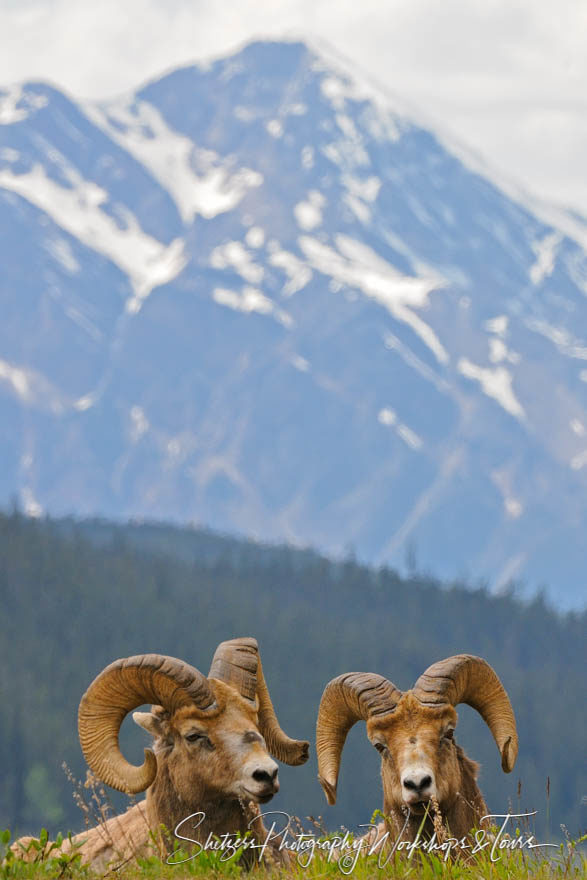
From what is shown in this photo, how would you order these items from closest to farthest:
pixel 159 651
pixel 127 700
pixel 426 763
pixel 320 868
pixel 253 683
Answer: pixel 320 868 < pixel 426 763 < pixel 127 700 < pixel 253 683 < pixel 159 651

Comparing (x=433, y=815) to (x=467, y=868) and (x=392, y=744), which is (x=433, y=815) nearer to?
(x=392, y=744)

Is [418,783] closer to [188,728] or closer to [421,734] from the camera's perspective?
[421,734]

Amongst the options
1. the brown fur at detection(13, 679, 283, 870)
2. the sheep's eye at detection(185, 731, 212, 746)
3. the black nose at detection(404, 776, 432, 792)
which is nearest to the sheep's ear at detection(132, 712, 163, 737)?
the brown fur at detection(13, 679, 283, 870)

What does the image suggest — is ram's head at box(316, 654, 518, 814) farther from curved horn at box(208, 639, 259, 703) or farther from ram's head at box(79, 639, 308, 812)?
curved horn at box(208, 639, 259, 703)

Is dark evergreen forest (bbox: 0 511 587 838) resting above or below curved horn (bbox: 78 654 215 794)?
below

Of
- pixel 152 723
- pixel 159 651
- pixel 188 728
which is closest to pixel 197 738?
pixel 188 728

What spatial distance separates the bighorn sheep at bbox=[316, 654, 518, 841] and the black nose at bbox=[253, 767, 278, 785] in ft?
3.48

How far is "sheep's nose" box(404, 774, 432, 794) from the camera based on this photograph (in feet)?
43.8

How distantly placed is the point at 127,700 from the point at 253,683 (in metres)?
1.09

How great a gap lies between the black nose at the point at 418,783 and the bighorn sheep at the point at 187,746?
1061 millimetres

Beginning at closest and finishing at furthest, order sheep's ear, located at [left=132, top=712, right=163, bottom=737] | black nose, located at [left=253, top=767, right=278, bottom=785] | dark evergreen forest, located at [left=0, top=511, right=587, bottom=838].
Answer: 1. black nose, located at [left=253, top=767, right=278, bottom=785]
2. sheep's ear, located at [left=132, top=712, right=163, bottom=737]
3. dark evergreen forest, located at [left=0, top=511, right=587, bottom=838]

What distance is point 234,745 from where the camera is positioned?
13.7 m

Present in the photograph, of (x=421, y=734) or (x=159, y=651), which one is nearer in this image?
(x=421, y=734)

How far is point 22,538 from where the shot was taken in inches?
7121
